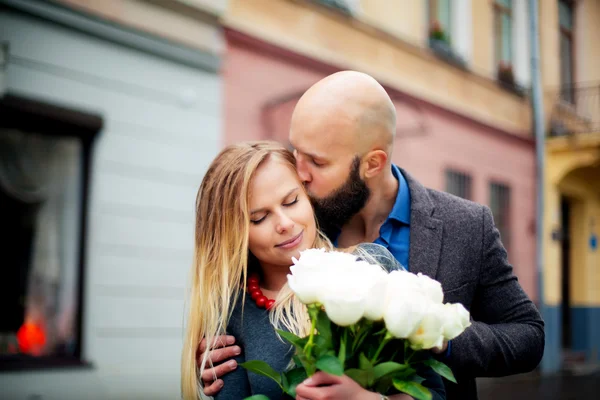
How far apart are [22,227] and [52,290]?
1.82 ft

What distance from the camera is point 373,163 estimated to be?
2.53 m

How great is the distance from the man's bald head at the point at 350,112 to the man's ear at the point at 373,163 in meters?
0.02

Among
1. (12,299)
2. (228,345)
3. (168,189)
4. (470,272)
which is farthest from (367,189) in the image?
(168,189)

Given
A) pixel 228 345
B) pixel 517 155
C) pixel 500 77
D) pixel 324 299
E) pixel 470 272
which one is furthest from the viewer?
pixel 517 155

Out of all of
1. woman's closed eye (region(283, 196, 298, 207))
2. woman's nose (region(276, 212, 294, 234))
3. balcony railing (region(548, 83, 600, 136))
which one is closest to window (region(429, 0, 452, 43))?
balcony railing (region(548, 83, 600, 136))

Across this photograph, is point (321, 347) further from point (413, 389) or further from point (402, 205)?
point (402, 205)

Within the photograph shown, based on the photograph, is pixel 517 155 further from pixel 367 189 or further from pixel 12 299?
pixel 367 189

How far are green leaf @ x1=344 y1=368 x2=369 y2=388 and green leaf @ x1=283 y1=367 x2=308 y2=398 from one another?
0.14 metres

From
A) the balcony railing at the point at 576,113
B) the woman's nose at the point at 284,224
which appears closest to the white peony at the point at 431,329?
the woman's nose at the point at 284,224

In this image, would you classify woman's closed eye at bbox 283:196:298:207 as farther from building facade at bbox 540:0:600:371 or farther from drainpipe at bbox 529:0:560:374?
drainpipe at bbox 529:0:560:374

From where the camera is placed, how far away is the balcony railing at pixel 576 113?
13.6m

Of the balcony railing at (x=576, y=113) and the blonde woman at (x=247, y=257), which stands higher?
the balcony railing at (x=576, y=113)

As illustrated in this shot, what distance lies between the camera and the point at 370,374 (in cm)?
169

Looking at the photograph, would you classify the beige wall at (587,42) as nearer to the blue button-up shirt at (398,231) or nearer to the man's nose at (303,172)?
the blue button-up shirt at (398,231)
